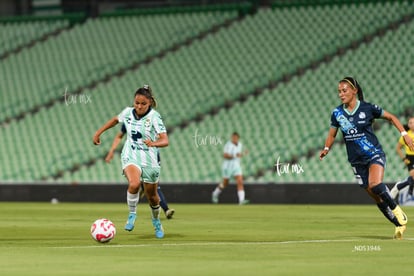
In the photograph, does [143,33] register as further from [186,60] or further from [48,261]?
[48,261]

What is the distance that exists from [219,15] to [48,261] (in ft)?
102

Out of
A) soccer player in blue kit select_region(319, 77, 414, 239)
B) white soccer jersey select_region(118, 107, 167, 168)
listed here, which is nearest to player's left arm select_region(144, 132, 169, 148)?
white soccer jersey select_region(118, 107, 167, 168)

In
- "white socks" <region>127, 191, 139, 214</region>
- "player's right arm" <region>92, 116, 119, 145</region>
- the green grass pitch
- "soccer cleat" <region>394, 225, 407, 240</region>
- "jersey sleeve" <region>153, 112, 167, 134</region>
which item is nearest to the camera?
the green grass pitch

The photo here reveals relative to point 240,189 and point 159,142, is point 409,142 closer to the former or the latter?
point 159,142

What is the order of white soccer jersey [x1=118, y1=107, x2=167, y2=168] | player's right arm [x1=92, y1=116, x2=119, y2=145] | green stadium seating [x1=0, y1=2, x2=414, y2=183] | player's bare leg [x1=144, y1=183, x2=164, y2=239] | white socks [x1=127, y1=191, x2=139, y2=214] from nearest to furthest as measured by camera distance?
white soccer jersey [x1=118, y1=107, x2=167, y2=168] → player's bare leg [x1=144, y1=183, x2=164, y2=239] → player's right arm [x1=92, y1=116, x2=119, y2=145] → white socks [x1=127, y1=191, x2=139, y2=214] → green stadium seating [x1=0, y1=2, x2=414, y2=183]

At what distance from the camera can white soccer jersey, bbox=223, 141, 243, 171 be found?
3334 centimetres

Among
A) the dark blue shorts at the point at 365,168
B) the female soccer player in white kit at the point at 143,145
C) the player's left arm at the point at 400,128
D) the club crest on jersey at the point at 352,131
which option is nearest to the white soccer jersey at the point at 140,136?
the female soccer player in white kit at the point at 143,145

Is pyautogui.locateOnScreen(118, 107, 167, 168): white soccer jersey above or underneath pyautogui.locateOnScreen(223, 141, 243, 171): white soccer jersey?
underneath

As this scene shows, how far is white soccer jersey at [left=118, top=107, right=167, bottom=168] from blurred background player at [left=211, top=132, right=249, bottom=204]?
1578cm

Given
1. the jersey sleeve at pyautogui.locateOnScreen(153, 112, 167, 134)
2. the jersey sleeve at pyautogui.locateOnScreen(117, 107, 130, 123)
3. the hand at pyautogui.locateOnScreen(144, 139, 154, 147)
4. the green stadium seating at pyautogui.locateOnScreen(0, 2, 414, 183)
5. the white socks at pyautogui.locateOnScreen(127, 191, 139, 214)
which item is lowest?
the white socks at pyautogui.locateOnScreen(127, 191, 139, 214)

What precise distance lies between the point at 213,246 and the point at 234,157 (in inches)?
730

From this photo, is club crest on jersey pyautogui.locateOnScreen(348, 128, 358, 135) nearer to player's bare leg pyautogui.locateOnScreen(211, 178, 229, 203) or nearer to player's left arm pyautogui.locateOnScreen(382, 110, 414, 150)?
player's left arm pyautogui.locateOnScreen(382, 110, 414, 150)

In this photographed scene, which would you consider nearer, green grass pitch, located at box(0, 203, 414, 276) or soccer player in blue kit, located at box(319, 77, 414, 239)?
green grass pitch, located at box(0, 203, 414, 276)

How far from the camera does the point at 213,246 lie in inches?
599
